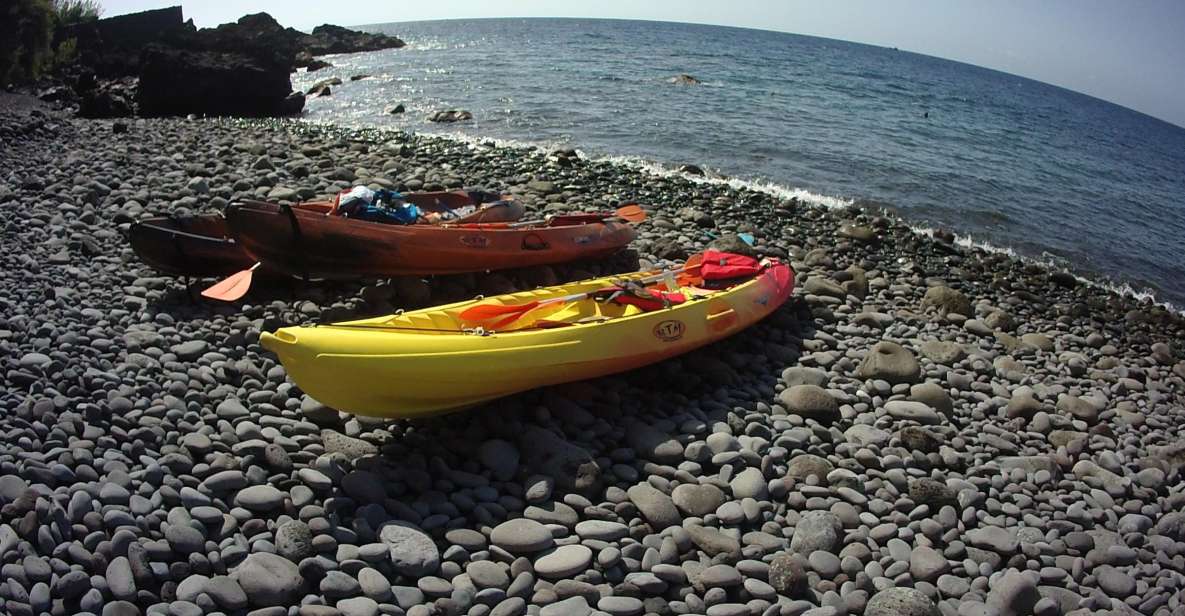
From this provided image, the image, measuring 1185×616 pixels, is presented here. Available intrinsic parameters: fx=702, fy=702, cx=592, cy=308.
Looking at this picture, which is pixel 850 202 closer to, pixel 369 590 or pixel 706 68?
pixel 369 590

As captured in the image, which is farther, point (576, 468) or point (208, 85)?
point (208, 85)

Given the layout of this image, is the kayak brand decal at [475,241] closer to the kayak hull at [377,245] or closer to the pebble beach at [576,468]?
the kayak hull at [377,245]

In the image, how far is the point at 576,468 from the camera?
4.51 meters

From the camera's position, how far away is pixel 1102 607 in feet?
13.6

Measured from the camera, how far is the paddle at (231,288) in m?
6.15

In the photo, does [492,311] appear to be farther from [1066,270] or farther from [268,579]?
[1066,270]

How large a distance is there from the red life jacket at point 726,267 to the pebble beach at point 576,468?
0.70m

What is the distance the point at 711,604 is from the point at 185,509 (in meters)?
2.83

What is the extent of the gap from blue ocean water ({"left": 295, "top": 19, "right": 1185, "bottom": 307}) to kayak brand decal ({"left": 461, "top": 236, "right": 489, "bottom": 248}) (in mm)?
8993

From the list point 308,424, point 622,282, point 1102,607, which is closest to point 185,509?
point 308,424

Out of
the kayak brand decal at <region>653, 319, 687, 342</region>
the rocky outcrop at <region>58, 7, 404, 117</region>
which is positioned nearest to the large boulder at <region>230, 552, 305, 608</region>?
the kayak brand decal at <region>653, 319, 687, 342</region>

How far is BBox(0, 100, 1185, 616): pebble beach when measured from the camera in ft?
11.6

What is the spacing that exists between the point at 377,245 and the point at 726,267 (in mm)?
3626

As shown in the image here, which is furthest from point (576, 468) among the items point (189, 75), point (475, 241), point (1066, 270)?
point (189, 75)
